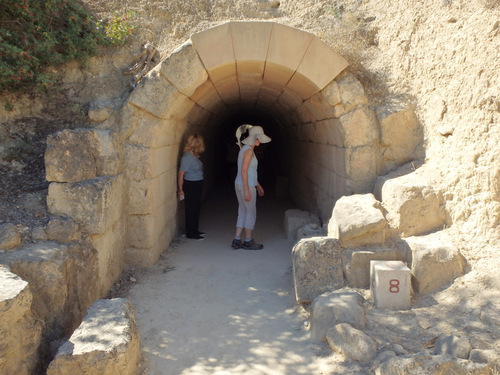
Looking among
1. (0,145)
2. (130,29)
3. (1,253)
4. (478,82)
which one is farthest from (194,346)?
(130,29)

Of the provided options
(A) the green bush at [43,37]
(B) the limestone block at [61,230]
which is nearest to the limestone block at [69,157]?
(B) the limestone block at [61,230]

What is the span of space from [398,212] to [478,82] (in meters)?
1.54

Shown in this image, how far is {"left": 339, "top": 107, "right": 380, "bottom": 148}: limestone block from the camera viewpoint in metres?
5.17

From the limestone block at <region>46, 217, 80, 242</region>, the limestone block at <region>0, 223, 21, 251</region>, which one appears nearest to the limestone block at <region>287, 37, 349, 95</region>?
the limestone block at <region>46, 217, 80, 242</region>

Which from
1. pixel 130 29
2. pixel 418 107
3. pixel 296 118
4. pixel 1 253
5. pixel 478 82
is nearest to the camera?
pixel 1 253

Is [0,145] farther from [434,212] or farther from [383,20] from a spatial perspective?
[383,20]

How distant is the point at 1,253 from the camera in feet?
11.2

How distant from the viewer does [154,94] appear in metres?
5.00

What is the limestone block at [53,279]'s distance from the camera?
131 inches

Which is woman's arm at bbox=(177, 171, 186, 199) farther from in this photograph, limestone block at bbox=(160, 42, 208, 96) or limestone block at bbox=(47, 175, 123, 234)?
limestone block at bbox=(47, 175, 123, 234)

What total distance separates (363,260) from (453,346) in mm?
1252

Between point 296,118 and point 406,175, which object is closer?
point 406,175

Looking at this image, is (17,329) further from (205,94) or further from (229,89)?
(229,89)

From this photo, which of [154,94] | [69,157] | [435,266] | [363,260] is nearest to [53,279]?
[69,157]
